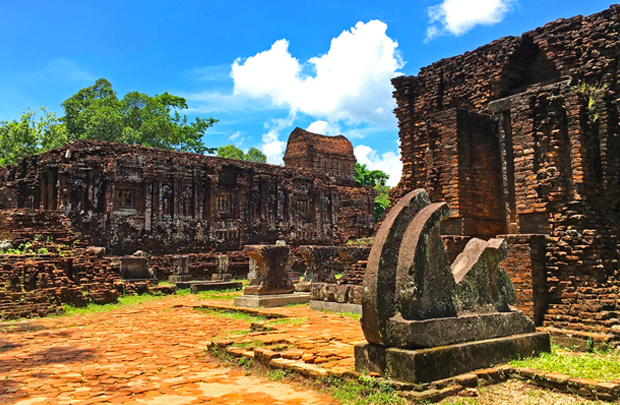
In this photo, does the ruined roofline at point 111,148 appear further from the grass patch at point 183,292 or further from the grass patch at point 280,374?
the grass patch at point 280,374

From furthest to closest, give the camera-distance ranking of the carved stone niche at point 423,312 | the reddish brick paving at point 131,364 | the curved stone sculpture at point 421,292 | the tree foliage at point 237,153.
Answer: the tree foliage at point 237,153
the reddish brick paving at point 131,364
the curved stone sculpture at point 421,292
the carved stone niche at point 423,312

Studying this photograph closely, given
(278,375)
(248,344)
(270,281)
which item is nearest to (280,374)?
(278,375)

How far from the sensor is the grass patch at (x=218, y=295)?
15.6 m

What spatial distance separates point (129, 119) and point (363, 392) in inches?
1458

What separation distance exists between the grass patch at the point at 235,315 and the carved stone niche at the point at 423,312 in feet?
18.7

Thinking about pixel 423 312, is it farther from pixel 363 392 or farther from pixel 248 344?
pixel 248 344

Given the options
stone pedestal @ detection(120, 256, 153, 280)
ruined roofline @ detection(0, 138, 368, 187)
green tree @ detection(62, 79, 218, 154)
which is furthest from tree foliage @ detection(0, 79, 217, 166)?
stone pedestal @ detection(120, 256, 153, 280)

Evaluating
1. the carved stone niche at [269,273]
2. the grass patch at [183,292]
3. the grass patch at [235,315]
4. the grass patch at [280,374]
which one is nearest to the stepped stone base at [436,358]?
the grass patch at [280,374]

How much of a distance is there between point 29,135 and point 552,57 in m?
33.8

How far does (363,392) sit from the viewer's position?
4613mm

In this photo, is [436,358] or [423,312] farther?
[423,312]

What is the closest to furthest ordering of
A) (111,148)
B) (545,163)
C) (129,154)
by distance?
(545,163), (111,148), (129,154)

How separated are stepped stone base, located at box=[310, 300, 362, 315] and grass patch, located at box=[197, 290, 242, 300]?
15.1 ft

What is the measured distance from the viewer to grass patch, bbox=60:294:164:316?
12.2 metres
